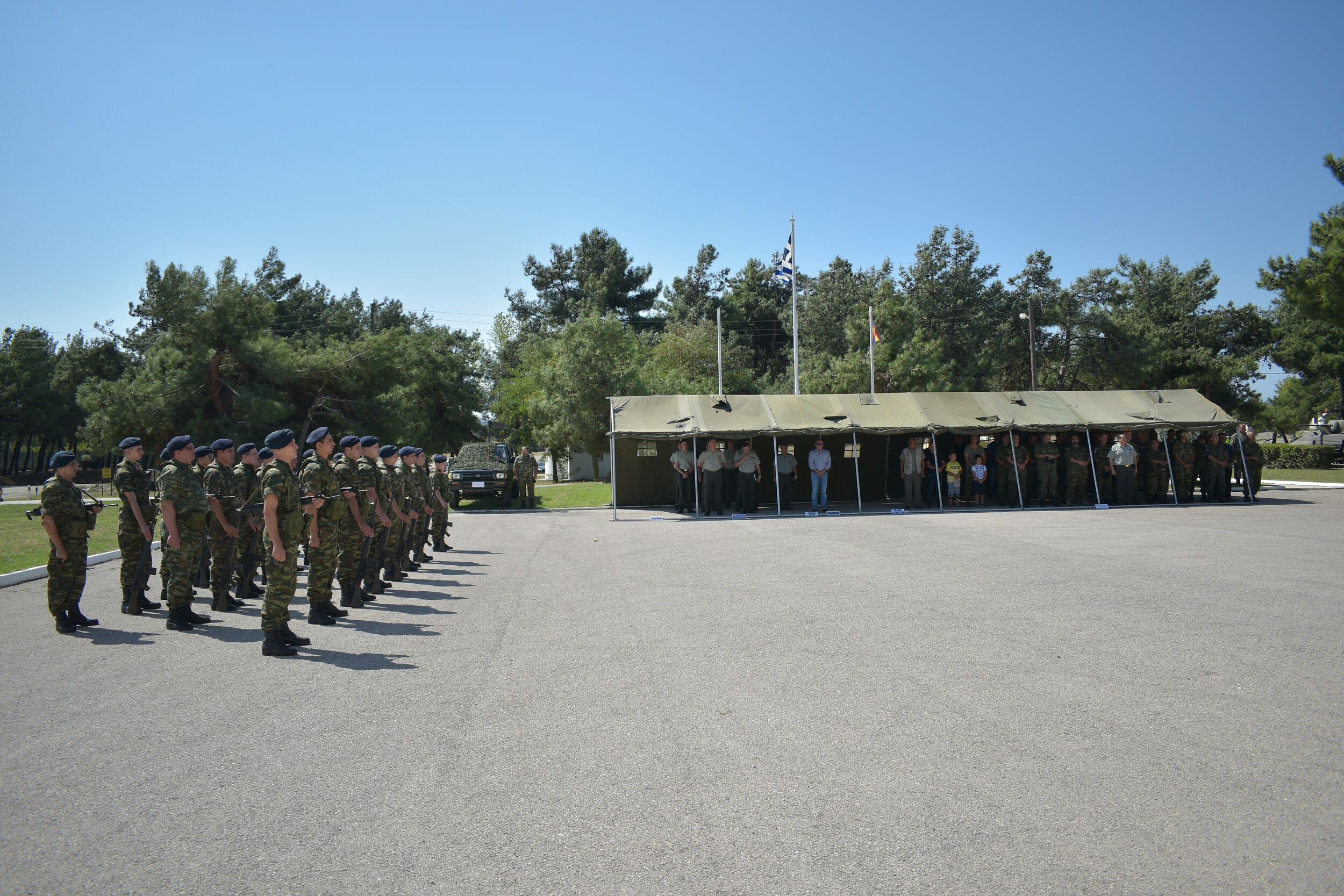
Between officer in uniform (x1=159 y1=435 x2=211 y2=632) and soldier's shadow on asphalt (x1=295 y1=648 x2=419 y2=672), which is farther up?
officer in uniform (x1=159 y1=435 x2=211 y2=632)

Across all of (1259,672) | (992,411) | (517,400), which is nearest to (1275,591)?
(1259,672)

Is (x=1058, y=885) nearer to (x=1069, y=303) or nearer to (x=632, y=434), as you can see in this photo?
(x=632, y=434)

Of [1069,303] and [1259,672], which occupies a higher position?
[1069,303]

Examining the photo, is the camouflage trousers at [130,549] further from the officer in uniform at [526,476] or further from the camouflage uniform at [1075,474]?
the camouflage uniform at [1075,474]

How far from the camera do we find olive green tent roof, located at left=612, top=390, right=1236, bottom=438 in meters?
22.0

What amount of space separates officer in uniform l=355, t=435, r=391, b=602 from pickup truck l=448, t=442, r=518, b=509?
15.2 meters

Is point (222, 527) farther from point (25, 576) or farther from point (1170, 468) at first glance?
point (1170, 468)

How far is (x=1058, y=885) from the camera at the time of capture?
3.22 m

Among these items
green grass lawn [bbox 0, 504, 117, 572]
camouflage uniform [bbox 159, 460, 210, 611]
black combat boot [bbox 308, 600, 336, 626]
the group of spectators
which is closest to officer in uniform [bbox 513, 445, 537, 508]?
the group of spectators

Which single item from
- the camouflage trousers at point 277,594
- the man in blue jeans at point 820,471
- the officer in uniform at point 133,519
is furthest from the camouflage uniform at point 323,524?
the man in blue jeans at point 820,471

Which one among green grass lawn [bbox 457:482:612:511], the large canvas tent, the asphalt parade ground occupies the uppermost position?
the large canvas tent

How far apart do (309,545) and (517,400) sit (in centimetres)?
→ 3927

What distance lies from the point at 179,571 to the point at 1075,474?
21.1 meters

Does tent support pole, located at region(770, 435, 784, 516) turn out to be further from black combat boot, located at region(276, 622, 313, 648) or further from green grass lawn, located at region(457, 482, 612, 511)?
black combat boot, located at region(276, 622, 313, 648)
